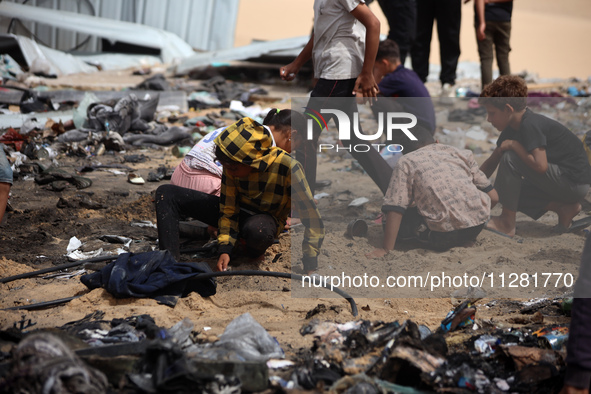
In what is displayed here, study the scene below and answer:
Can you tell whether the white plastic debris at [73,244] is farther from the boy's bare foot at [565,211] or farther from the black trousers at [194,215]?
the boy's bare foot at [565,211]

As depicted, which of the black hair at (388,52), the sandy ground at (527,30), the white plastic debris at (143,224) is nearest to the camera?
the white plastic debris at (143,224)

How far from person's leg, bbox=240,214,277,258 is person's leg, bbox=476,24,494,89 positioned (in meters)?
4.07

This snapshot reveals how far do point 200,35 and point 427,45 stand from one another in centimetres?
634

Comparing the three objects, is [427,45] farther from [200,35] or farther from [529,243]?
[200,35]

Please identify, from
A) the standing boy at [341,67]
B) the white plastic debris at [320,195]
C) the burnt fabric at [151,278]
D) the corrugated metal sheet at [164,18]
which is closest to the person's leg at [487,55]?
the white plastic debris at [320,195]

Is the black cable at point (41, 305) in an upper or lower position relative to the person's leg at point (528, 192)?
lower

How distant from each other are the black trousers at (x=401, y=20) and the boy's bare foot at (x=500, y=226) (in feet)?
9.00

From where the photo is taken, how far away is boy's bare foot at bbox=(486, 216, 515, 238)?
362 cm

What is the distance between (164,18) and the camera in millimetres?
11172

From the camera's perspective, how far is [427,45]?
6535 millimetres

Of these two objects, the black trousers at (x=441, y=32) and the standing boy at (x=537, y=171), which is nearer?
the standing boy at (x=537, y=171)

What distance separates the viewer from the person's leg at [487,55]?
21.2ft

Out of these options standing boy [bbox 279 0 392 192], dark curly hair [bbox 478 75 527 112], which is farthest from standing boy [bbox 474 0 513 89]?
standing boy [bbox 279 0 392 192]

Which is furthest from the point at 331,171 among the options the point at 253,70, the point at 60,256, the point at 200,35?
the point at 200,35
